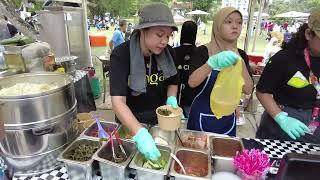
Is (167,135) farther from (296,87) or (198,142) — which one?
(296,87)

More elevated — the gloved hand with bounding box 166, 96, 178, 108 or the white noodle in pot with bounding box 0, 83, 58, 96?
the white noodle in pot with bounding box 0, 83, 58, 96

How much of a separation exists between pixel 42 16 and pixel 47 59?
110 inches

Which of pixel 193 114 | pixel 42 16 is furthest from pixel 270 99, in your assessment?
pixel 42 16

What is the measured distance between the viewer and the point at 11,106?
1.17 metres

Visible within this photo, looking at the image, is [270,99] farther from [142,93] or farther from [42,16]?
[42,16]

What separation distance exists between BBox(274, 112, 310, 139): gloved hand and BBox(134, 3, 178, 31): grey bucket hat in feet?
3.67

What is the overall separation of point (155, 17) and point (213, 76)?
2.36ft

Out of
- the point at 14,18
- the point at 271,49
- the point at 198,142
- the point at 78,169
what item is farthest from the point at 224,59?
the point at 14,18

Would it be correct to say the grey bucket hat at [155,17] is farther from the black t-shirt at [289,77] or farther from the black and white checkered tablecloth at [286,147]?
the black and white checkered tablecloth at [286,147]

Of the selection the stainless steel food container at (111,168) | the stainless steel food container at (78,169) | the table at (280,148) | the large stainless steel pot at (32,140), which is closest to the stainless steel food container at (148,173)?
the stainless steel food container at (111,168)

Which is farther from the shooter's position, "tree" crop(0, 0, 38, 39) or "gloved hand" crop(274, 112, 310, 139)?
"tree" crop(0, 0, 38, 39)

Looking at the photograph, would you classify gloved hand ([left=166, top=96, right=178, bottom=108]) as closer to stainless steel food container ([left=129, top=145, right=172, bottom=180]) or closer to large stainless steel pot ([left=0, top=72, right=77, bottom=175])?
stainless steel food container ([left=129, top=145, right=172, bottom=180])

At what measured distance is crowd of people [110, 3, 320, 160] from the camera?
1.48 m

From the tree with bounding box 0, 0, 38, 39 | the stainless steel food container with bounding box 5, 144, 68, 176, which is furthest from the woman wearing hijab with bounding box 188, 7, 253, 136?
the tree with bounding box 0, 0, 38, 39
